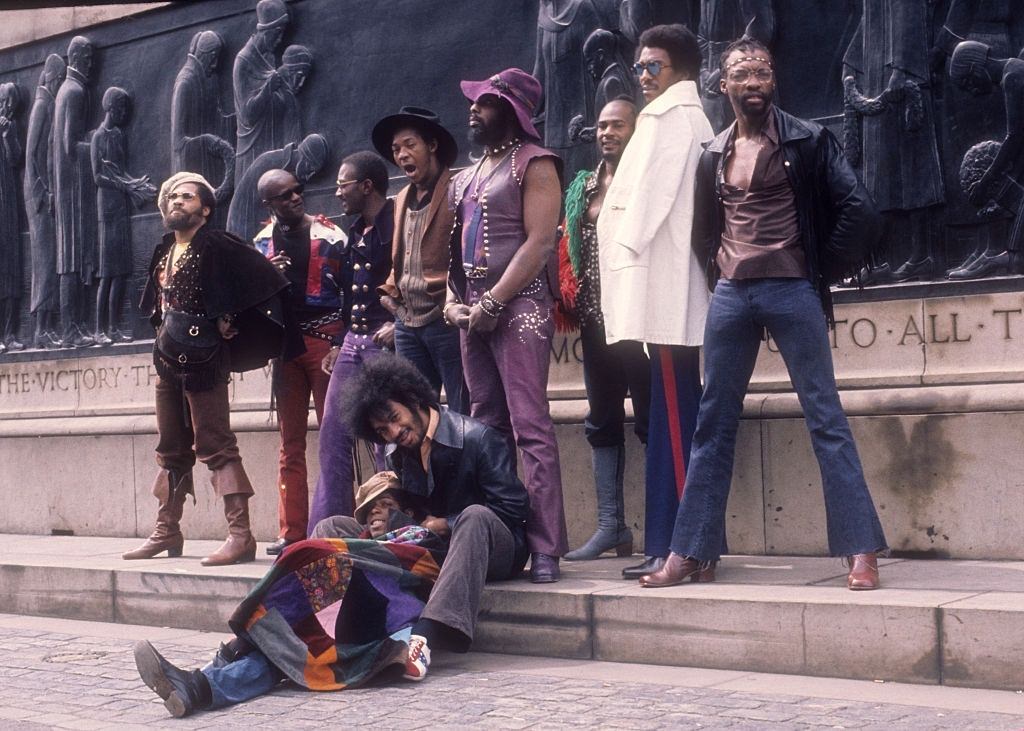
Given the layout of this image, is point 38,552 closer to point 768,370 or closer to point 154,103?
point 154,103

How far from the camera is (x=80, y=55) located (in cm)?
1130

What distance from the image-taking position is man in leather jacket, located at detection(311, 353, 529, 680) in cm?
624

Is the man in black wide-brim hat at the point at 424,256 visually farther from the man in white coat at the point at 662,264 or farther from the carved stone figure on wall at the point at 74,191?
the carved stone figure on wall at the point at 74,191

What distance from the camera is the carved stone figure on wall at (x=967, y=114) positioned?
715cm

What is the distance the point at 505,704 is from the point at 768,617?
1.01 metres

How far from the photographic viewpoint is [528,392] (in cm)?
692

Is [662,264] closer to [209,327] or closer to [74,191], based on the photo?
[209,327]

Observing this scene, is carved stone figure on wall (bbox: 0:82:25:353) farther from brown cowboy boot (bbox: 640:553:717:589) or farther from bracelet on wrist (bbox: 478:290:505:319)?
brown cowboy boot (bbox: 640:553:717:589)

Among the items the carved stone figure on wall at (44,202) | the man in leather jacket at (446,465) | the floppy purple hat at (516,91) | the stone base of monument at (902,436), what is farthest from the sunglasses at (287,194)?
the carved stone figure on wall at (44,202)

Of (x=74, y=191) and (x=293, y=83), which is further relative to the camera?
(x=74, y=191)

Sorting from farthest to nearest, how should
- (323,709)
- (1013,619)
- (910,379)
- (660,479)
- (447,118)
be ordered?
1. (447,118)
2. (910,379)
3. (660,479)
4. (323,709)
5. (1013,619)

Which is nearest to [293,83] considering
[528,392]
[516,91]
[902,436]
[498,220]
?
[516,91]

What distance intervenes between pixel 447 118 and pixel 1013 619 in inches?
198

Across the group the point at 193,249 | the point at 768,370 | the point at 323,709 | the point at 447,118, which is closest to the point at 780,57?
the point at 768,370
